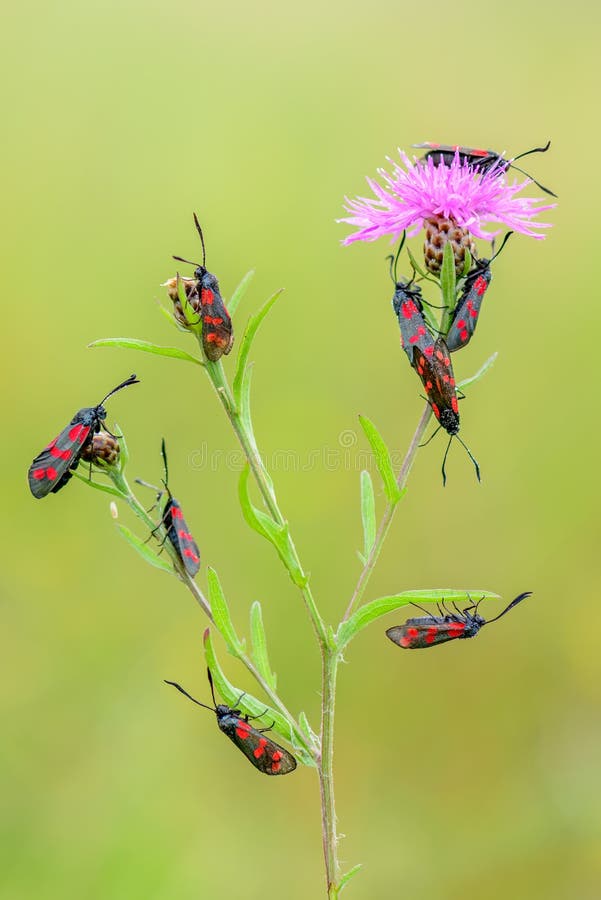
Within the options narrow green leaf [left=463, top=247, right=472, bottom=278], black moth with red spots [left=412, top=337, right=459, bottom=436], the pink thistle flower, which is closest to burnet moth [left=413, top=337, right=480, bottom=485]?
black moth with red spots [left=412, top=337, right=459, bottom=436]

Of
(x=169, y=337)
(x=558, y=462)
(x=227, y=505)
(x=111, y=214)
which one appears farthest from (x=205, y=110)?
(x=558, y=462)

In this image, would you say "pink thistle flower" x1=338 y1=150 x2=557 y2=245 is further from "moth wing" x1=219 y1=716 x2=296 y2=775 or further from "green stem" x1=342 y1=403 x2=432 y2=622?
"moth wing" x1=219 y1=716 x2=296 y2=775

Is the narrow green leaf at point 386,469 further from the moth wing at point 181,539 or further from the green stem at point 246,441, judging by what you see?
the moth wing at point 181,539

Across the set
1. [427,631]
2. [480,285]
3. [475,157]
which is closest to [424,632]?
[427,631]

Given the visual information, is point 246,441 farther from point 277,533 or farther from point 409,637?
point 409,637

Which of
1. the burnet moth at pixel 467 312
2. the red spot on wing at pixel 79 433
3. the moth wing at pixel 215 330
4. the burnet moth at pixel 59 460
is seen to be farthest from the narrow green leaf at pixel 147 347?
the burnet moth at pixel 467 312

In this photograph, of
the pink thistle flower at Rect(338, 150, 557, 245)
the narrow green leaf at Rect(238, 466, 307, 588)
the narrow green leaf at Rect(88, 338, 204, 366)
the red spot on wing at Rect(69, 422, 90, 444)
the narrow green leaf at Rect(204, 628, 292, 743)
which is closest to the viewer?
the narrow green leaf at Rect(238, 466, 307, 588)
